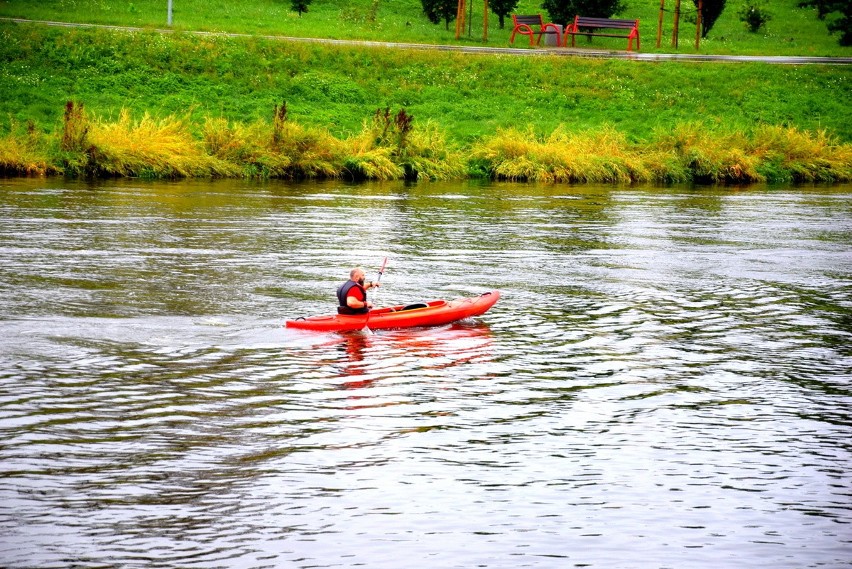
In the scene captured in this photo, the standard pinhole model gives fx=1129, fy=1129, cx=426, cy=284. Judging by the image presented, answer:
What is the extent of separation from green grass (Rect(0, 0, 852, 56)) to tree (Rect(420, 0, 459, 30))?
0.44 metres

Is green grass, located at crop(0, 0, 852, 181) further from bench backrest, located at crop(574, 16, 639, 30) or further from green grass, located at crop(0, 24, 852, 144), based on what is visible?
bench backrest, located at crop(574, 16, 639, 30)

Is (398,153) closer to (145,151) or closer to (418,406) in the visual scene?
(145,151)

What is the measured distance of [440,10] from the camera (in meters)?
49.7

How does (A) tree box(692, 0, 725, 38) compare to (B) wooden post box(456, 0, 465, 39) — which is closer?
(B) wooden post box(456, 0, 465, 39)

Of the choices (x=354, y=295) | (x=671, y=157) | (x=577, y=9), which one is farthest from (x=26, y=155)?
(x=577, y=9)

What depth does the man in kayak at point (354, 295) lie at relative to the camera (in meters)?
14.8

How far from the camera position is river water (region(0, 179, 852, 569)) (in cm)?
840

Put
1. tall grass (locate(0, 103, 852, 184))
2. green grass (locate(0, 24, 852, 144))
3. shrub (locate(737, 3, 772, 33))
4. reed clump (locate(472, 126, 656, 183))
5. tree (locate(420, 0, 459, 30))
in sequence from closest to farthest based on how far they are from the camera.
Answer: tall grass (locate(0, 103, 852, 184)) → reed clump (locate(472, 126, 656, 183)) → green grass (locate(0, 24, 852, 144)) → tree (locate(420, 0, 459, 30)) → shrub (locate(737, 3, 772, 33))

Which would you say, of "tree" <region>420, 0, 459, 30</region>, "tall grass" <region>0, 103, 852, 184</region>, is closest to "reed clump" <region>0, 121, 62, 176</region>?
"tall grass" <region>0, 103, 852, 184</region>

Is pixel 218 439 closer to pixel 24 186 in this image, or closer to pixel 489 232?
pixel 489 232

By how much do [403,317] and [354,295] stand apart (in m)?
0.80

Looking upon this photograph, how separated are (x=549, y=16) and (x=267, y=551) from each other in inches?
1790

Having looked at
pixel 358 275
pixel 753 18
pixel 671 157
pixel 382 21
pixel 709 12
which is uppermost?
pixel 753 18

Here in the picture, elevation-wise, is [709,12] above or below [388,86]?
above
